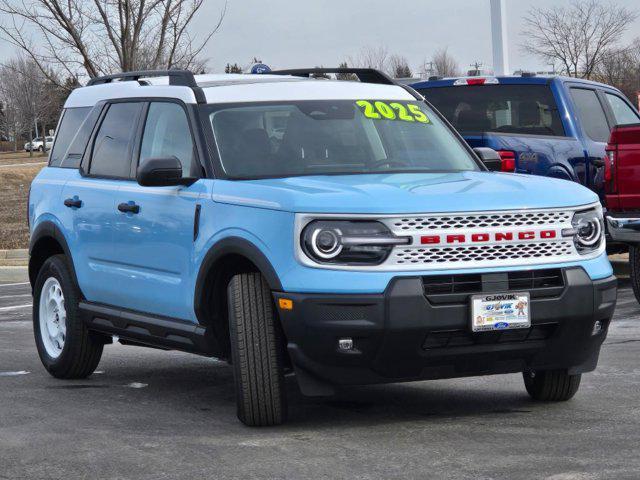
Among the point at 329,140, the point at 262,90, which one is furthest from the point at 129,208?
the point at 329,140

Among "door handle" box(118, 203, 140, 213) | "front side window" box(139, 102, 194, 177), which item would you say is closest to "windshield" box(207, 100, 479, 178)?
"front side window" box(139, 102, 194, 177)

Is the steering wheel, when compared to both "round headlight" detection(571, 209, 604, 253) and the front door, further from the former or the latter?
"round headlight" detection(571, 209, 604, 253)

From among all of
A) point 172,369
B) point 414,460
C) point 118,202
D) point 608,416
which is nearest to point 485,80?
point 172,369

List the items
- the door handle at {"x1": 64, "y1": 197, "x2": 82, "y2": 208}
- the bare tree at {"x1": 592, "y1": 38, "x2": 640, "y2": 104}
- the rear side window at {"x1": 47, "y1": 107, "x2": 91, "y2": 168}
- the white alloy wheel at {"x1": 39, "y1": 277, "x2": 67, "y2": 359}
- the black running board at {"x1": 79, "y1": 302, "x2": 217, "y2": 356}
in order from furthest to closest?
the bare tree at {"x1": 592, "y1": 38, "x2": 640, "y2": 104} → the rear side window at {"x1": 47, "y1": 107, "x2": 91, "y2": 168} → the white alloy wheel at {"x1": 39, "y1": 277, "x2": 67, "y2": 359} → the door handle at {"x1": 64, "y1": 197, "x2": 82, "y2": 208} → the black running board at {"x1": 79, "y1": 302, "x2": 217, "y2": 356}

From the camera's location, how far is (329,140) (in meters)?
7.43

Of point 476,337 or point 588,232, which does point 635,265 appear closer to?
point 588,232

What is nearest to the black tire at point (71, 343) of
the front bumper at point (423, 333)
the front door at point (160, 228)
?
the front door at point (160, 228)

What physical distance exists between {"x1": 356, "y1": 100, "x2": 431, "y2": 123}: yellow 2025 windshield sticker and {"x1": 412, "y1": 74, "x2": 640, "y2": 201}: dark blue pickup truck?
4.57 meters

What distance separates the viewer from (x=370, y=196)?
6207 millimetres

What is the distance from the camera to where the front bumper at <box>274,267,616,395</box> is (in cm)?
604

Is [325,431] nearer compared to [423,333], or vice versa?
[423,333]

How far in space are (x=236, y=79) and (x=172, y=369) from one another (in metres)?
2.30

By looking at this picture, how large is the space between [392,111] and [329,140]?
2.06ft

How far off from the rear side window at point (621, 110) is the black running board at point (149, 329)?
25.4ft
